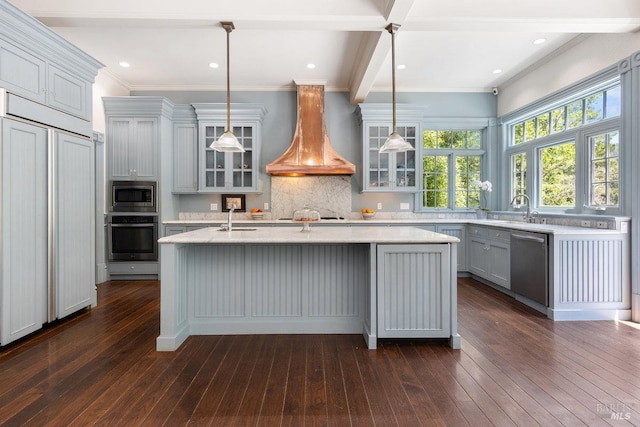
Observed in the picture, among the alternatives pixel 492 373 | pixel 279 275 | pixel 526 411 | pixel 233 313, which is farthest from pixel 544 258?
pixel 233 313

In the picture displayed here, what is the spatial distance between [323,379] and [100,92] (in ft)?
17.0

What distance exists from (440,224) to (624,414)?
3524 mm

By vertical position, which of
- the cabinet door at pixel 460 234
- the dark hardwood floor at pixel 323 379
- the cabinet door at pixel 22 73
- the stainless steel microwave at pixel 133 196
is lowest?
the dark hardwood floor at pixel 323 379

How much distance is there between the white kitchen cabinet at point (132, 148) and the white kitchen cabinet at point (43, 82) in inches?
53.9

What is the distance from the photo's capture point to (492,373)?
2.23 m

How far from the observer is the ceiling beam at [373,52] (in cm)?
277

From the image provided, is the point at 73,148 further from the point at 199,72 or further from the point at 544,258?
the point at 544,258

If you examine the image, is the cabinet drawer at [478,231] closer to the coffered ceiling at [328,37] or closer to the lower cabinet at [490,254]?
the lower cabinet at [490,254]

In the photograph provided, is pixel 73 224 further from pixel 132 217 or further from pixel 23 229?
pixel 132 217

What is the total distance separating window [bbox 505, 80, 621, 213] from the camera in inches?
145

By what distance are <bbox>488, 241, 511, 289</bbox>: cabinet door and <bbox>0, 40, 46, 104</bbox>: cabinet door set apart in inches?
204

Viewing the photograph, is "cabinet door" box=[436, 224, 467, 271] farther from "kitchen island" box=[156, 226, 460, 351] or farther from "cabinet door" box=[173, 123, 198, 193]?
"cabinet door" box=[173, 123, 198, 193]

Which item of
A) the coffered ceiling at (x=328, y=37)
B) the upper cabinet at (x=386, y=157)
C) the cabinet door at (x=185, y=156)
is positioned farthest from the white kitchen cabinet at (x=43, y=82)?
the upper cabinet at (x=386, y=157)

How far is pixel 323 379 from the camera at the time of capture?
214 cm
